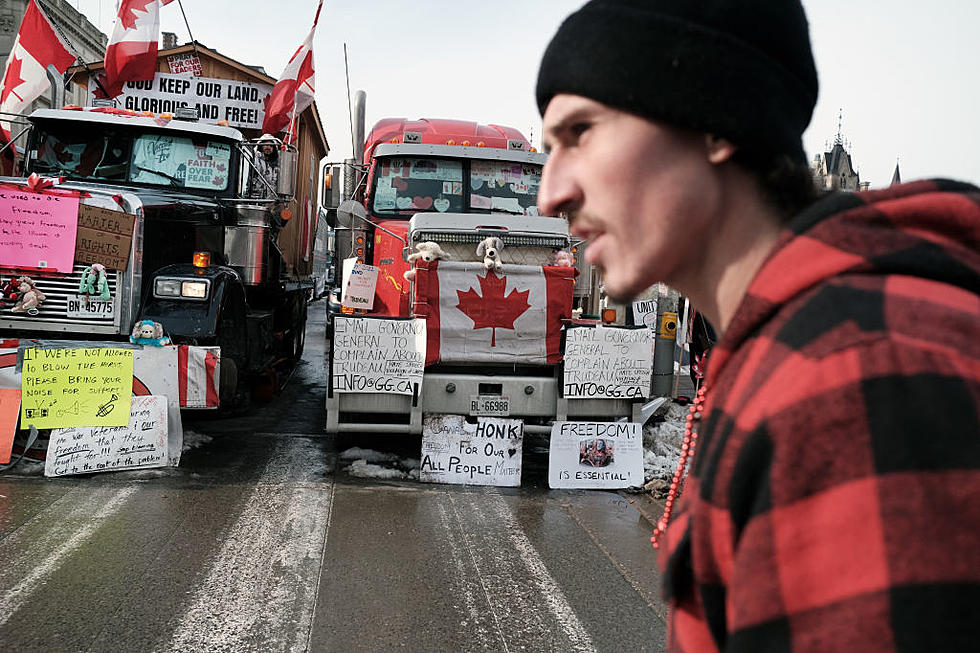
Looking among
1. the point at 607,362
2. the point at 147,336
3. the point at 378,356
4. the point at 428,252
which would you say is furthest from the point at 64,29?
the point at 607,362

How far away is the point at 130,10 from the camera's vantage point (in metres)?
11.2

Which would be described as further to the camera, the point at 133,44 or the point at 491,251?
the point at 133,44

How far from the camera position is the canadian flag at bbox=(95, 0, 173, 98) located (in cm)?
1122

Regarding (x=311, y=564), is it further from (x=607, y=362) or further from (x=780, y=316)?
(x=780, y=316)

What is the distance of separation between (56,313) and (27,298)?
26 centimetres

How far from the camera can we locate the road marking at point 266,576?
3659mm

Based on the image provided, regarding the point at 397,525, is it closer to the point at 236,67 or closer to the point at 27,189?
the point at 27,189

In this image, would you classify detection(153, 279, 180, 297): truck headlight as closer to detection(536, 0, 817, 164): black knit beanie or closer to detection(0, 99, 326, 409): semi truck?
detection(0, 99, 326, 409): semi truck

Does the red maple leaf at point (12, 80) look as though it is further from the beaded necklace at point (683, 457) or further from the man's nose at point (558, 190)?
the man's nose at point (558, 190)

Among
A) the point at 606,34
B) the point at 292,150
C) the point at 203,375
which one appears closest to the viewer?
the point at 606,34

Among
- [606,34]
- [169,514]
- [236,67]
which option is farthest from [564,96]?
[236,67]

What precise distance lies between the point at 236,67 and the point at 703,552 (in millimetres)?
14341

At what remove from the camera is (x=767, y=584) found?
74 cm

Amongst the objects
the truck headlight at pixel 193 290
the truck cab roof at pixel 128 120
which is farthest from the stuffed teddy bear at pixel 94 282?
the truck cab roof at pixel 128 120
